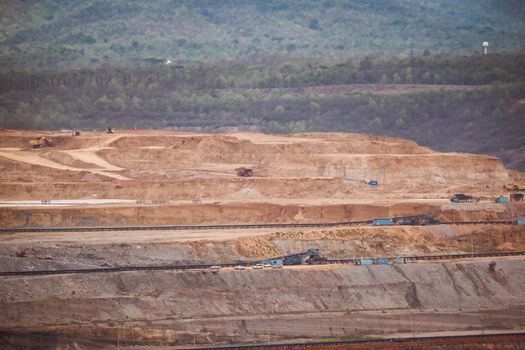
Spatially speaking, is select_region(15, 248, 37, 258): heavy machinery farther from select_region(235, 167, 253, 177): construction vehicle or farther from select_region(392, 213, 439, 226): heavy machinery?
select_region(235, 167, 253, 177): construction vehicle

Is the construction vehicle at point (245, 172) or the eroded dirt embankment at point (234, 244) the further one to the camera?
the construction vehicle at point (245, 172)

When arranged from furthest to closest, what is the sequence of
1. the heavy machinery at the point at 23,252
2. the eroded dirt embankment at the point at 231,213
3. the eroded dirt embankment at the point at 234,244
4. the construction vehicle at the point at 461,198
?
1. the construction vehicle at the point at 461,198
2. the eroded dirt embankment at the point at 231,213
3. the eroded dirt embankment at the point at 234,244
4. the heavy machinery at the point at 23,252

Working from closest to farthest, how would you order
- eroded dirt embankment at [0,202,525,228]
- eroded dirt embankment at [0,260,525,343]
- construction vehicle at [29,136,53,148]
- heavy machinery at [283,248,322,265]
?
eroded dirt embankment at [0,260,525,343] < heavy machinery at [283,248,322,265] < eroded dirt embankment at [0,202,525,228] < construction vehicle at [29,136,53,148]

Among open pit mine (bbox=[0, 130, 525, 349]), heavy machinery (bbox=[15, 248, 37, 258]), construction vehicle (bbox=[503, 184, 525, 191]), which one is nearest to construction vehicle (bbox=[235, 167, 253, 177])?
open pit mine (bbox=[0, 130, 525, 349])

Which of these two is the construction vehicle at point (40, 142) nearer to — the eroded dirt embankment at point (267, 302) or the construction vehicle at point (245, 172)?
the construction vehicle at point (245, 172)

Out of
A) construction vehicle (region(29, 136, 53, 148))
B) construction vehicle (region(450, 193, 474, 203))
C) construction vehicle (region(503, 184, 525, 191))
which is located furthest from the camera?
construction vehicle (region(29, 136, 53, 148))

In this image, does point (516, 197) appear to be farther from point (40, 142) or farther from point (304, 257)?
point (40, 142)

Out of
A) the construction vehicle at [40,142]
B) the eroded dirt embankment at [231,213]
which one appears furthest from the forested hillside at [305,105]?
the eroded dirt embankment at [231,213]
